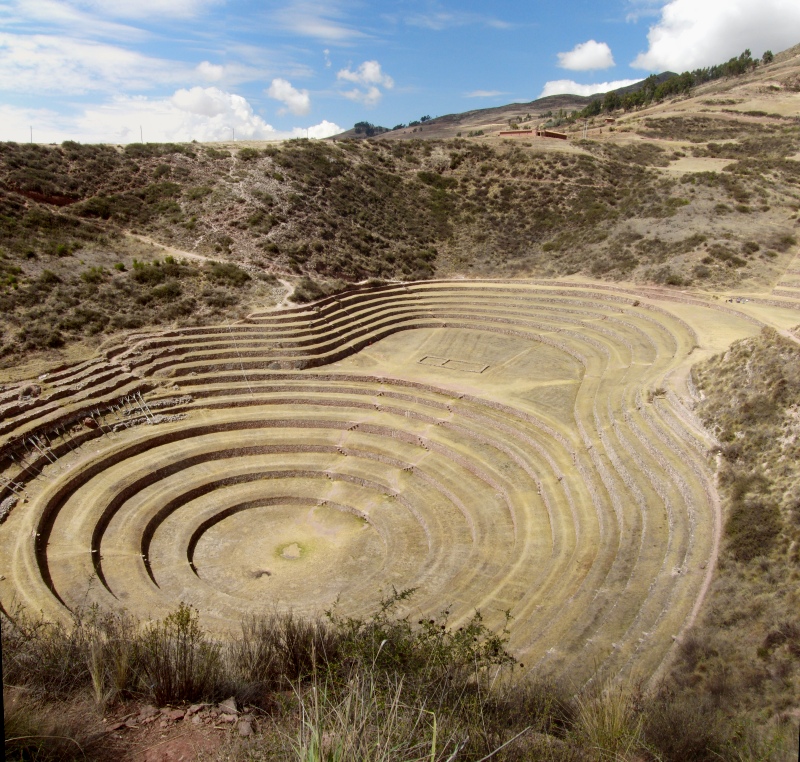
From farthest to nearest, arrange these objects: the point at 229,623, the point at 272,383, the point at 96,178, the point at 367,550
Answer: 1. the point at 96,178
2. the point at 272,383
3. the point at 367,550
4. the point at 229,623

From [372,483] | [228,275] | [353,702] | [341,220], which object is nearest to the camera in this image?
[353,702]

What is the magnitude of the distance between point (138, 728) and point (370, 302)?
1151 inches

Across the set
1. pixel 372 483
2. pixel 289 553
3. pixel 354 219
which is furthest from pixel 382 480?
pixel 354 219

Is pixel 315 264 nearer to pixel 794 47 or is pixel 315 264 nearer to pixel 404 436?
pixel 404 436

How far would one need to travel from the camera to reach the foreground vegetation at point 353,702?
5254 mm

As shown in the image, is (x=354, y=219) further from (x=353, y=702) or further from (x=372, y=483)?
(x=353, y=702)

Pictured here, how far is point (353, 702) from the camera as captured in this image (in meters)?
A: 6.09

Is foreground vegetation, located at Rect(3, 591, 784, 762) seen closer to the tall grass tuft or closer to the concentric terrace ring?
the tall grass tuft

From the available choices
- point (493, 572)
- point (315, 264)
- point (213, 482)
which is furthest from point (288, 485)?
point (315, 264)

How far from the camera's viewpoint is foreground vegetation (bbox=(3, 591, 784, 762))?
5254 millimetres

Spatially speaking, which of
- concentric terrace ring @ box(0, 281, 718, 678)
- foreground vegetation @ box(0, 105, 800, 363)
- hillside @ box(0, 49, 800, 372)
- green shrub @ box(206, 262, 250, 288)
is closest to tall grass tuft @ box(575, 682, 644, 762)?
concentric terrace ring @ box(0, 281, 718, 678)

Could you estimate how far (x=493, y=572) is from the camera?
14.1 meters

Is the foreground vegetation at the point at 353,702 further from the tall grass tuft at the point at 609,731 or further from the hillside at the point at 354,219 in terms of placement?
the hillside at the point at 354,219

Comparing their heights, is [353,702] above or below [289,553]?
above
